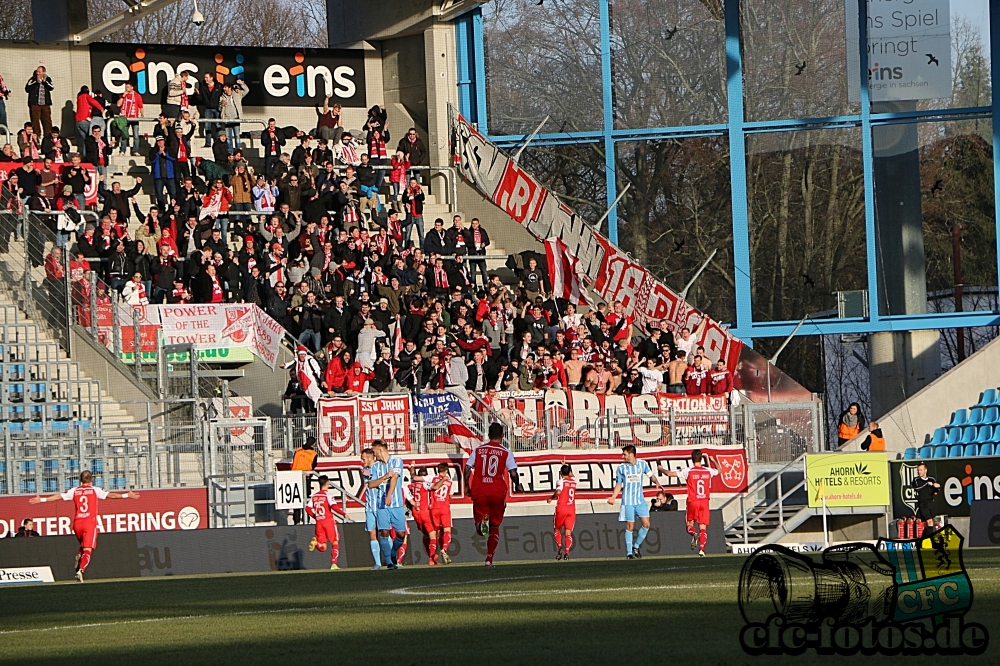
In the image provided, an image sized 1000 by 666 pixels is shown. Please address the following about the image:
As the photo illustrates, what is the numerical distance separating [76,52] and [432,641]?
29.6 meters

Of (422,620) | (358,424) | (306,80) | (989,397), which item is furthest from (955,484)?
(306,80)

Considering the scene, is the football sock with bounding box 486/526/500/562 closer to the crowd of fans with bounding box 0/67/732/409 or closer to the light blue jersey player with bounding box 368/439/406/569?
the light blue jersey player with bounding box 368/439/406/569

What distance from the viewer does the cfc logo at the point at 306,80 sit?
38562 mm

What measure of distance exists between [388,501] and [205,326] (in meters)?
9.29

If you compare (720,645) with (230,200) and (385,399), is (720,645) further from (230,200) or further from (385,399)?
(230,200)

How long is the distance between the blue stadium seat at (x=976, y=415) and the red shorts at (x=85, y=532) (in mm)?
15707

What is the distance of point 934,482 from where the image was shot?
2525 cm

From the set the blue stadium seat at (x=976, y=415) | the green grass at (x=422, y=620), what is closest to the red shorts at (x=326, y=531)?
the green grass at (x=422, y=620)

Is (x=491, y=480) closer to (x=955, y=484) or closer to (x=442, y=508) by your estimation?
(x=442, y=508)

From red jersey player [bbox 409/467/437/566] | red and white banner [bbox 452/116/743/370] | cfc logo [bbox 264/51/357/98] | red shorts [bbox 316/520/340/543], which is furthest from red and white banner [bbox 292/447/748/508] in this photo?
cfc logo [bbox 264/51/357/98]

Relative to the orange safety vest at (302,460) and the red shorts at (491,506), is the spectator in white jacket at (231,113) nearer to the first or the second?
the orange safety vest at (302,460)

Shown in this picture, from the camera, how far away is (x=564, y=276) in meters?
33.9

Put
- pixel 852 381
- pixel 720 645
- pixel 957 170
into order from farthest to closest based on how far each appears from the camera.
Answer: pixel 852 381 → pixel 957 170 → pixel 720 645

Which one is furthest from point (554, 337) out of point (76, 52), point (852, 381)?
point (852, 381)
